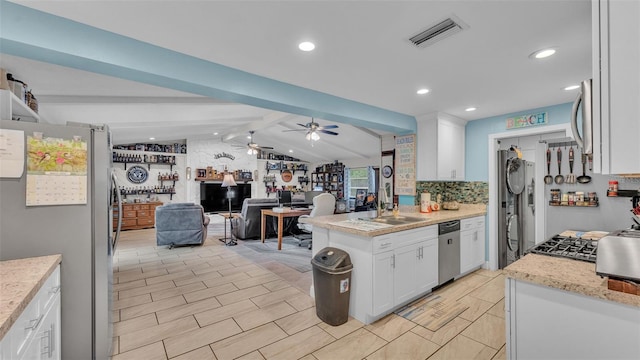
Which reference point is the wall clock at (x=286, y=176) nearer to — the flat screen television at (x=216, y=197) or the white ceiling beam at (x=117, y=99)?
the flat screen television at (x=216, y=197)

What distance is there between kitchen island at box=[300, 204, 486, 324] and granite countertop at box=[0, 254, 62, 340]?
6.64 feet

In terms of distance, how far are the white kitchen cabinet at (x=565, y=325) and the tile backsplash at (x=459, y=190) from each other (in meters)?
3.12

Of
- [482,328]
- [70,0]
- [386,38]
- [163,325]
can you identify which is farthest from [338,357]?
[70,0]

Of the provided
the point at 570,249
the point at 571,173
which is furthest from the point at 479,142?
the point at 570,249

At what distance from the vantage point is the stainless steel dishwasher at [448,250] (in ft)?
10.4

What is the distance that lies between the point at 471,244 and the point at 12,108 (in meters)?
4.77

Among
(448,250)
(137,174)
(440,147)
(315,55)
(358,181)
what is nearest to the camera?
(315,55)

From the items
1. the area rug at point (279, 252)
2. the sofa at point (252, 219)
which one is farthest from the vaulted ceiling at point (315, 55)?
the sofa at point (252, 219)

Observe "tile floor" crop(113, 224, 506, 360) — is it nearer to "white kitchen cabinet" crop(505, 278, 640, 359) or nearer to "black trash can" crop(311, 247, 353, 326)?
"black trash can" crop(311, 247, 353, 326)

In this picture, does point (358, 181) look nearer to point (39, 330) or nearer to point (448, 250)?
point (448, 250)

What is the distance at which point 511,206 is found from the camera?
13.3 feet

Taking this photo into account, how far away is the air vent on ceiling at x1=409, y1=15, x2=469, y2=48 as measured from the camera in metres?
1.80

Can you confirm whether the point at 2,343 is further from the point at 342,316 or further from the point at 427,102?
the point at 427,102

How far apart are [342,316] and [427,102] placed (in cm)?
275
